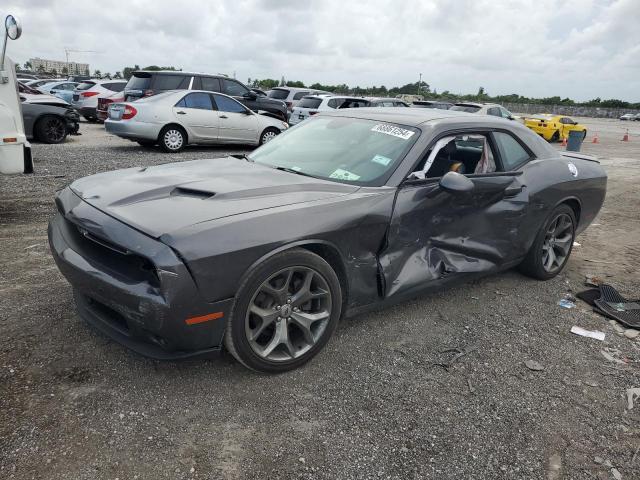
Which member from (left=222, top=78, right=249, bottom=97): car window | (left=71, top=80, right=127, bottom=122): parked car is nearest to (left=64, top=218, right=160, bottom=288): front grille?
(left=222, top=78, right=249, bottom=97): car window

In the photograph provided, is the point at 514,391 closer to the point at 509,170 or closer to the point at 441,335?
the point at 441,335

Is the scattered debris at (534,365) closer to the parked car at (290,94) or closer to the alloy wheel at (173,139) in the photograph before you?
the alloy wheel at (173,139)

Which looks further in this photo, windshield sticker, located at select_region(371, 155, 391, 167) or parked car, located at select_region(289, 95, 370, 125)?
parked car, located at select_region(289, 95, 370, 125)

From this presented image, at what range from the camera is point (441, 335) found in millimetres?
3535

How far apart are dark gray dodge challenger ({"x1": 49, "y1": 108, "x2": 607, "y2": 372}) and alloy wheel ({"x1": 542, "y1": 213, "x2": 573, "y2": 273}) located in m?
0.19

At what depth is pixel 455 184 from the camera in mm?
3291

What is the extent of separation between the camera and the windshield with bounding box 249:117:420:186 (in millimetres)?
3381

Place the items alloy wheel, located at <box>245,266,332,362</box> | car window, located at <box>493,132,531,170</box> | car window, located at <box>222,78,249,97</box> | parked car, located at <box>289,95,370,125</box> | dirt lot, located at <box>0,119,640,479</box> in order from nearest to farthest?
1. dirt lot, located at <box>0,119,640,479</box>
2. alloy wheel, located at <box>245,266,332,362</box>
3. car window, located at <box>493,132,531,170</box>
4. car window, located at <box>222,78,249,97</box>
5. parked car, located at <box>289,95,370,125</box>

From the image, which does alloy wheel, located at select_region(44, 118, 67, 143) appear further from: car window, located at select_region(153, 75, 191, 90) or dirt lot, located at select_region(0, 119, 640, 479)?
dirt lot, located at select_region(0, 119, 640, 479)

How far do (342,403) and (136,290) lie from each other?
1239 millimetres

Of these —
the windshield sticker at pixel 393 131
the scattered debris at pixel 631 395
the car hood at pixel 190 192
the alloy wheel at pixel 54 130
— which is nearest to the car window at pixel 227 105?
the alloy wheel at pixel 54 130

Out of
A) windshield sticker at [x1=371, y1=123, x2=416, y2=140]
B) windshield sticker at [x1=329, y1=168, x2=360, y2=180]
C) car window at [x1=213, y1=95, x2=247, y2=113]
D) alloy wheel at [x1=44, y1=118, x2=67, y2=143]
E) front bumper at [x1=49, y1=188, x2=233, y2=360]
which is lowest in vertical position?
alloy wheel at [x1=44, y1=118, x2=67, y2=143]

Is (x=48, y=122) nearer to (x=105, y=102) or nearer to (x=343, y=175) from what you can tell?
(x=105, y=102)

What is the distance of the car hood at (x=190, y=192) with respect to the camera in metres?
2.58
